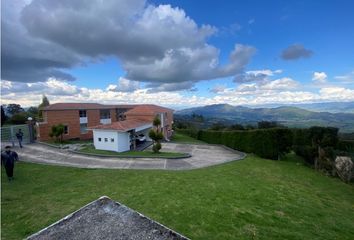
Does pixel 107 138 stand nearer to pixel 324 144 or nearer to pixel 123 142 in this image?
pixel 123 142

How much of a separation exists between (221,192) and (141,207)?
14.2 feet

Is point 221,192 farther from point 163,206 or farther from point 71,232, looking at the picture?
point 71,232

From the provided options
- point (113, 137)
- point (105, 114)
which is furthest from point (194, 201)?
point (105, 114)

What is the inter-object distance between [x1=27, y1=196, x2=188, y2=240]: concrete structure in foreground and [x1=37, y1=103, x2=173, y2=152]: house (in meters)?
22.1

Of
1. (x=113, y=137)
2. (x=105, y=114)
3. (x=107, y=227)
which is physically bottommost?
(x=113, y=137)

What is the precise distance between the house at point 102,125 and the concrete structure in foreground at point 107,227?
22121 millimetres

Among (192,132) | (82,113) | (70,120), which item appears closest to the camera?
(70,120)

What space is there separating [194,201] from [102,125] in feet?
64.7

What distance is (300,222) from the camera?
8688 millimetres

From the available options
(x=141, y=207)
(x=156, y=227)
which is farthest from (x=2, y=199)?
(x=156, y=227)

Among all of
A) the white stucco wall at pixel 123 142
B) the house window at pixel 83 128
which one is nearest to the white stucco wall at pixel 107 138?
the white stucco wall at pixel 123 142

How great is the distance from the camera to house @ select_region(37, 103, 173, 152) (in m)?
24.7

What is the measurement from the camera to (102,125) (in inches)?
1054

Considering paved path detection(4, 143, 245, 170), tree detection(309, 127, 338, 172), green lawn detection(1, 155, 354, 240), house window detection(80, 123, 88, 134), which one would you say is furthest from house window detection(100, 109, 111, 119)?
tree detection(309, 127, 338, 172)
